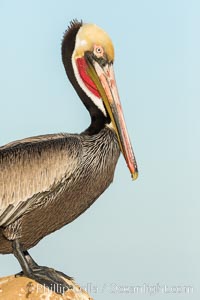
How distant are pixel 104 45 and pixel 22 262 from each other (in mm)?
2262

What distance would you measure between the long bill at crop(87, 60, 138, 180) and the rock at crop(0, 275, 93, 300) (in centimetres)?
132

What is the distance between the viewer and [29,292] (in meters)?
6.94

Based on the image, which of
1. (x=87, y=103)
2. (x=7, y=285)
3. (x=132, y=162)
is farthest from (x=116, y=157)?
(x=7, y=285)

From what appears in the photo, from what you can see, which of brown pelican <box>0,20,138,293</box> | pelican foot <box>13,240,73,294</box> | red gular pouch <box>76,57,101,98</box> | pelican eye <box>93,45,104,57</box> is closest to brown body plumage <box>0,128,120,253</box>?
brown pelican <box>0,20,138,293</box>

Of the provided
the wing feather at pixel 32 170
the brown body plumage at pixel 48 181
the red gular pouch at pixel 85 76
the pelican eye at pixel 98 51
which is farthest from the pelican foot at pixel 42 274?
the pelican eye at pixel 98 51

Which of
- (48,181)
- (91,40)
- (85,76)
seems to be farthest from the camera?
(85,76)

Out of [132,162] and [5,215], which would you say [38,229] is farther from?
[132,162]

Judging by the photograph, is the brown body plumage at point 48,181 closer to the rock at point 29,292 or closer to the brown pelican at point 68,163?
the brown pelican at point 68,163

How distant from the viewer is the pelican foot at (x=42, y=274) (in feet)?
22.9

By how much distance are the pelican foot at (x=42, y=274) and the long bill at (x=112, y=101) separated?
1270 millimetres

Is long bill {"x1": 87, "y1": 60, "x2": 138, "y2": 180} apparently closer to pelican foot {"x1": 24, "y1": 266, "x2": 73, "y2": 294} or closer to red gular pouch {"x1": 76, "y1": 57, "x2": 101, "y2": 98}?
red gular pouch {"x1": 76, "y1": 57, "x2": 101, "y2": 98}

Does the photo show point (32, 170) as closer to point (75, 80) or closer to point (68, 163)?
point (68, 163)

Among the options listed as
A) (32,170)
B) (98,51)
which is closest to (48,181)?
(32,170)

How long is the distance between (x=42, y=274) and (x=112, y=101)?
5.99 feet
